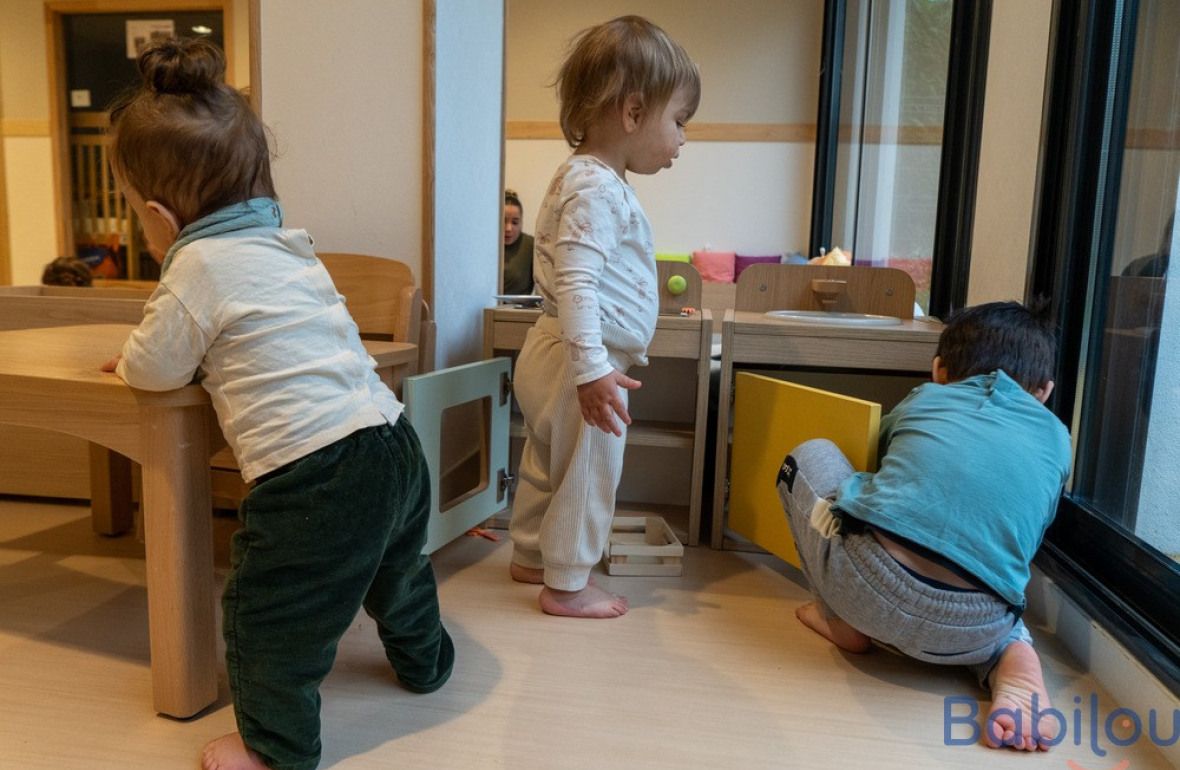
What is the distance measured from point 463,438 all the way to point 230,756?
0.88m

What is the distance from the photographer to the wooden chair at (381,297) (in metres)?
1.62

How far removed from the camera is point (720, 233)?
4316mm

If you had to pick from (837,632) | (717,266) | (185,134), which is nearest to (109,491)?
(185,134)

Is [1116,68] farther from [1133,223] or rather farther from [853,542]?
[853,542]

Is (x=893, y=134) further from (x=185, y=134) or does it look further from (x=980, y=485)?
(x=185, y=134)

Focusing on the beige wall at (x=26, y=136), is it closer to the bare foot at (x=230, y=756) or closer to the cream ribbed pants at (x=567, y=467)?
the cream ribbed pants at (x=567, y=467)

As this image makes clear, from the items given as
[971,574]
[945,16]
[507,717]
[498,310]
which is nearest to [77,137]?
[498,310]

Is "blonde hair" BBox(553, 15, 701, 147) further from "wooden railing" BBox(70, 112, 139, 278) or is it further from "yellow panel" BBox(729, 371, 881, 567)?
"wooden railing" BBox(70, 112, 139, 278)

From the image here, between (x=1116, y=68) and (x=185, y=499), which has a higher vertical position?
(x=1116, y=68)

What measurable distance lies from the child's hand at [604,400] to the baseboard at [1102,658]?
76cm

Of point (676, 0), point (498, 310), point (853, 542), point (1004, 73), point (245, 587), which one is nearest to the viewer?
point (245, 587)

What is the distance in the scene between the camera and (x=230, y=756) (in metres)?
0.97

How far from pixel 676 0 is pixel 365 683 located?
12.9 ft

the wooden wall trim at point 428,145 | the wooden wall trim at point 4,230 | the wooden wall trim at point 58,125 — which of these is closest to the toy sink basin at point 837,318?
the wooden wall trim at point 428,145
